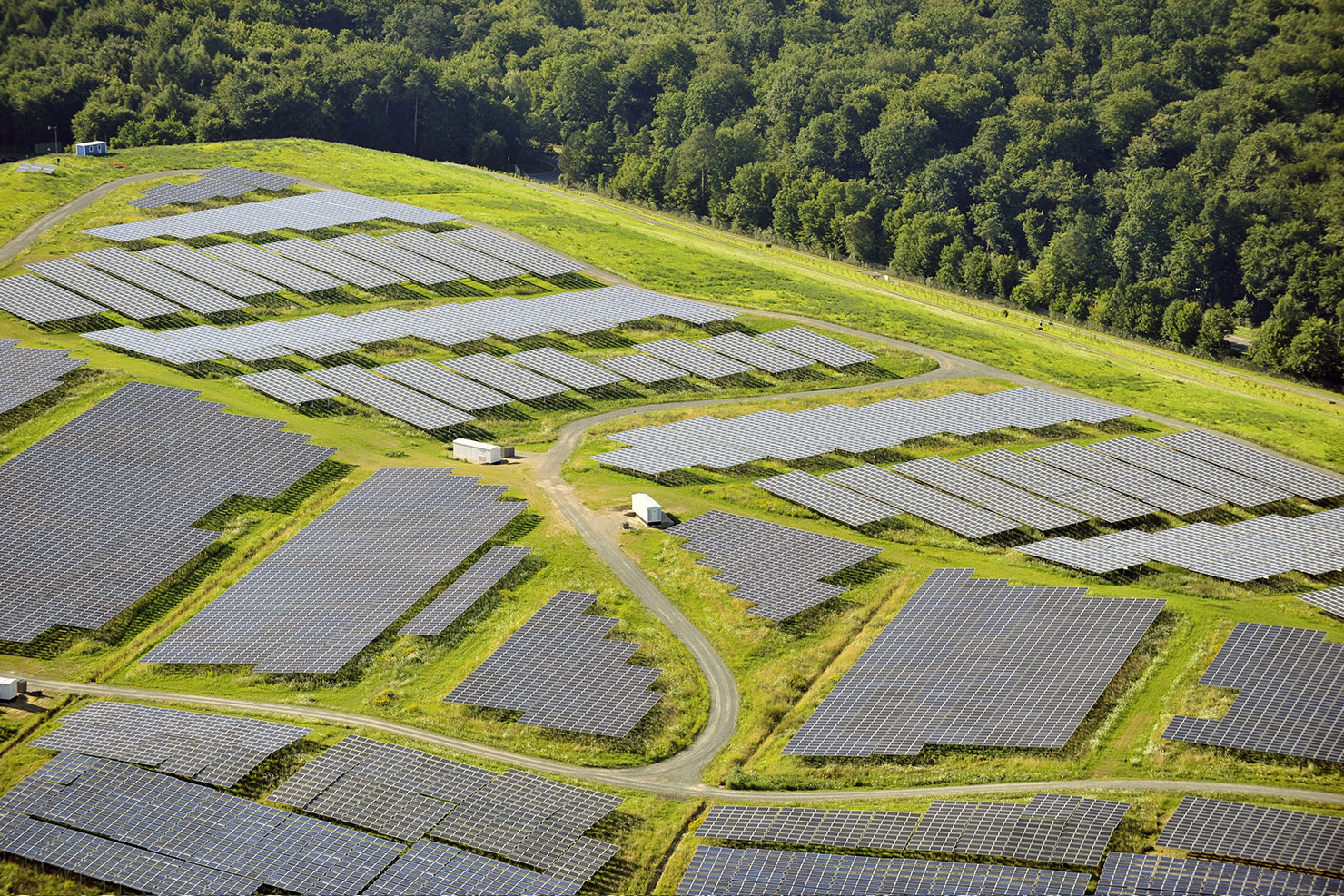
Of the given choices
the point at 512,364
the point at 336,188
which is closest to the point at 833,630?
the point at 512,364

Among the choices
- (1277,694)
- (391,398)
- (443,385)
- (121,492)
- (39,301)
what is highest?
(443,385)

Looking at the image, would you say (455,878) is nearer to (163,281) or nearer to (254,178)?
(163,281)

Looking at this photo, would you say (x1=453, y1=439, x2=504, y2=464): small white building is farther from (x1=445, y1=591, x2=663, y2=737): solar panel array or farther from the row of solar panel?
the row of solar panel

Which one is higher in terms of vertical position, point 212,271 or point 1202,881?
point 212,271

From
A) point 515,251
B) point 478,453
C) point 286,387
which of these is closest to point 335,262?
point 515,251

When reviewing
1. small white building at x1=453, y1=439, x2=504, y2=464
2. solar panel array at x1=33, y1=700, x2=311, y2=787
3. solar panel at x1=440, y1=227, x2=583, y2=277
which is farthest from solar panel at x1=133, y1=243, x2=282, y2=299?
solar panel array at x1=33, y1=700, x2=311, y2=787

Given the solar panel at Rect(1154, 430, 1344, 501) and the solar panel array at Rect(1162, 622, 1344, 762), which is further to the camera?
the solar panel at Rect(1154, 430, 1344, 501)
